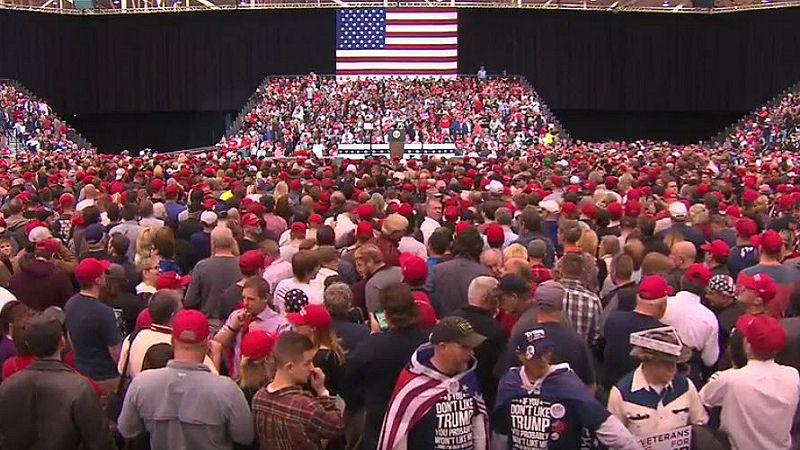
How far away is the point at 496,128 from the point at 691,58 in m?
13.1

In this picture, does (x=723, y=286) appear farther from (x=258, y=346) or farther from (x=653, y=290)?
(x=258, y=346)

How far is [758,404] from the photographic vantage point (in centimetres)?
505

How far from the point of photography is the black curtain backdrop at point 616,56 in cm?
4381

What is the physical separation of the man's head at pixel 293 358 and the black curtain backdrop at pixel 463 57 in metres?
39.8

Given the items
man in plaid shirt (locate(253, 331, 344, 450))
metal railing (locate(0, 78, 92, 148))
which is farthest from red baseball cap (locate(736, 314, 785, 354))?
metal railing (locate(0, 78, 92, 148))

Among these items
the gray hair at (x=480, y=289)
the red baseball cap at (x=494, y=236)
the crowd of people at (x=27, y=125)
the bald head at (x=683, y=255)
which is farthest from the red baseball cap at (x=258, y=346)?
the crowd of people at (x=27, y=125)

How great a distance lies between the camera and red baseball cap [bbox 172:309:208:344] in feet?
15.9

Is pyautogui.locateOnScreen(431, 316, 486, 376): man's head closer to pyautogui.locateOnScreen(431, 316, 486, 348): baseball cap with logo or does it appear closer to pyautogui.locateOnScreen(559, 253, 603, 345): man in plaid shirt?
pyautogui.locateOnScreen(431, 316, 486, 348): baseball cap with logo

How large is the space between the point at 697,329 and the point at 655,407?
174 cm

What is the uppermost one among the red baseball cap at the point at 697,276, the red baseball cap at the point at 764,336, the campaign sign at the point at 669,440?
the red baseball cap at the point at 764,336

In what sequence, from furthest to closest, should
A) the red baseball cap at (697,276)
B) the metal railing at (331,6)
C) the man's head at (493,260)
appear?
the metal railing at (331,6) → the man's head at (493,260) → the red baseball cap at (697,276)

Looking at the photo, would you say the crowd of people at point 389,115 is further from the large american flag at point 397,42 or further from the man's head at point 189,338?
the man's head at point 189,338

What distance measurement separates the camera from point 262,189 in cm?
1455

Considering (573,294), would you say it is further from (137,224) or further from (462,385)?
(137,224)
